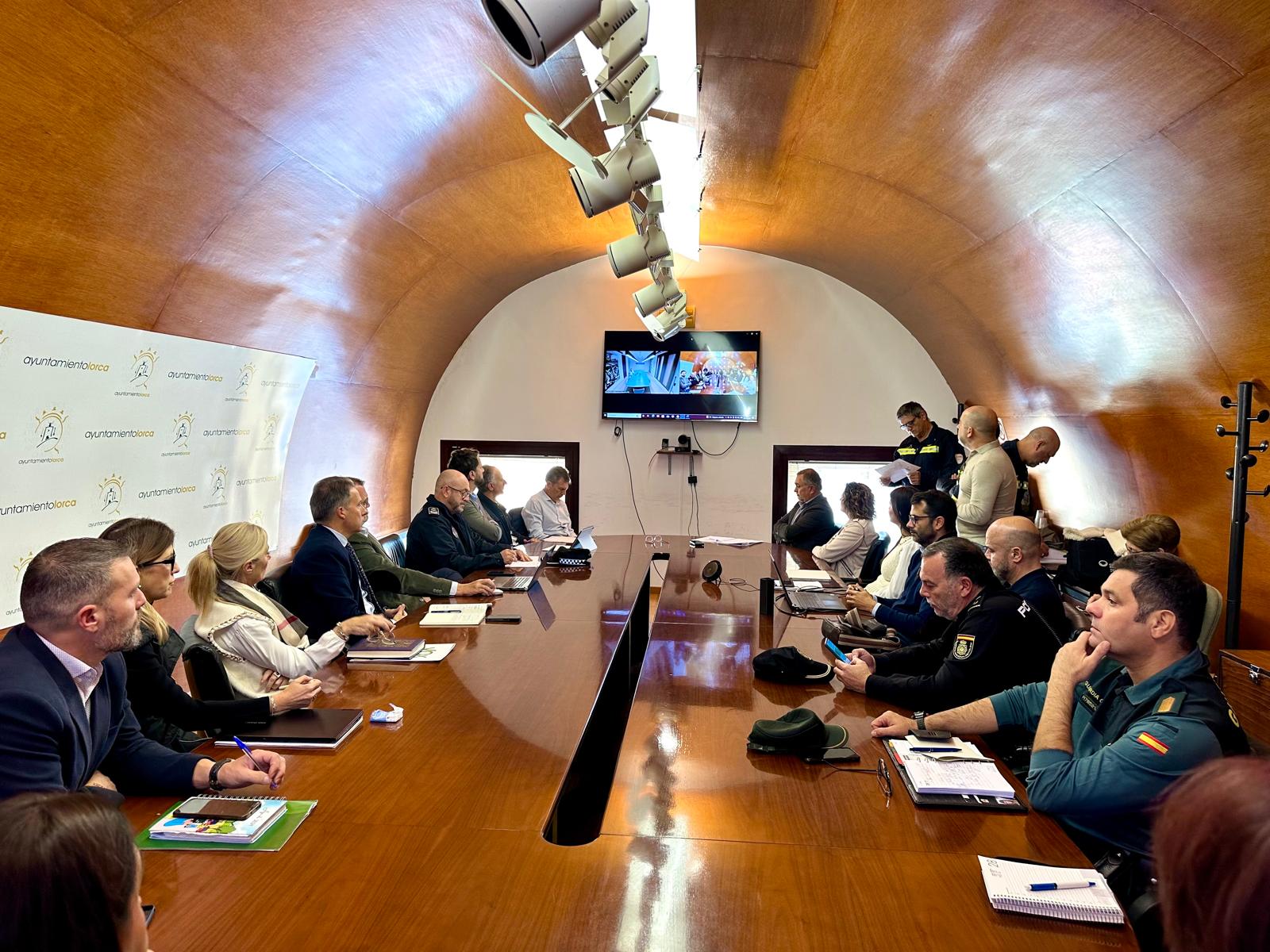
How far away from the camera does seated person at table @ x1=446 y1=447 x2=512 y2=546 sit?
19.0 feet

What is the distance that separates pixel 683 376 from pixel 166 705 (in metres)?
6.15

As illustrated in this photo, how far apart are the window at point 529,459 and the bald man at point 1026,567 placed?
5.59m

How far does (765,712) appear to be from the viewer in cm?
249

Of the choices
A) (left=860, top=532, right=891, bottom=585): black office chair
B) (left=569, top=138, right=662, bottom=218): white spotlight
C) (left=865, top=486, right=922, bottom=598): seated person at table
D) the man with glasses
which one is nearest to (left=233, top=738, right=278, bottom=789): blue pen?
(left=569, top=138, right=662, bottom=218): white spotlight

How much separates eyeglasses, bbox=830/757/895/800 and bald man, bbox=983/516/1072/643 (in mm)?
1027

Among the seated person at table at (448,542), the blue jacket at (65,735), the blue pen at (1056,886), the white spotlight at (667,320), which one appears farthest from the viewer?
the white spotlight at (667,320)

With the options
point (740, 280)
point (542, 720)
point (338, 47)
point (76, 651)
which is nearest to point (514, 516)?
point (740, 280)

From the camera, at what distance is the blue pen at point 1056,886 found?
5.02ft

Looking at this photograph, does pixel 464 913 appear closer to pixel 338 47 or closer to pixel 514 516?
pixel 338 47

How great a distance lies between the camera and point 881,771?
205cm

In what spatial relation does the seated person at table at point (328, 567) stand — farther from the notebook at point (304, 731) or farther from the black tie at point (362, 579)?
the notebook at point (304, 731)

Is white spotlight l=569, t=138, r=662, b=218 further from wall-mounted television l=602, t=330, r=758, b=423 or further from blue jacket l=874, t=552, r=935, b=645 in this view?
wall-mounted television l=602, t=330, r=758, b=423

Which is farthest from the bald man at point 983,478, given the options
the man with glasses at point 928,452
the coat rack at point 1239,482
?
the coat rack at point 1239,482

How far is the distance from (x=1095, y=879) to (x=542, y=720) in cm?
137
